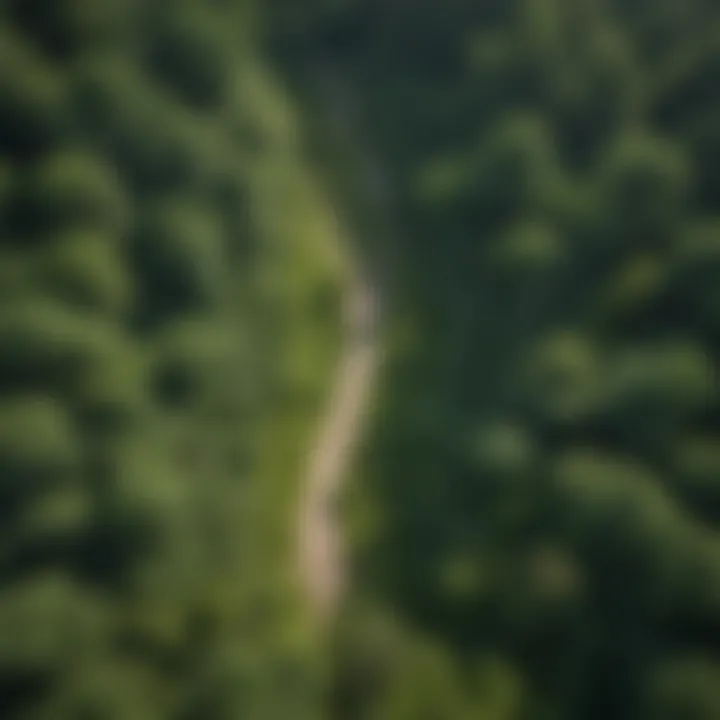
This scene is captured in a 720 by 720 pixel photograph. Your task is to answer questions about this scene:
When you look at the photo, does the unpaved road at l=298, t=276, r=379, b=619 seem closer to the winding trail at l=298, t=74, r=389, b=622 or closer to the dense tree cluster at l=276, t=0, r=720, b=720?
the winding trail at l=298, t=74, r=389, b=622

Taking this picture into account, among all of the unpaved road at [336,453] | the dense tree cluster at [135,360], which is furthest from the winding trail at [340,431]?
the dense tree cluster at [135,360]

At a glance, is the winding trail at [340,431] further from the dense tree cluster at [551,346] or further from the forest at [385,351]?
the dense tree cluster at [551,346]

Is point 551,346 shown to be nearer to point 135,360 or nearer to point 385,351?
point 385,351

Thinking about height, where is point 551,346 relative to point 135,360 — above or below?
below

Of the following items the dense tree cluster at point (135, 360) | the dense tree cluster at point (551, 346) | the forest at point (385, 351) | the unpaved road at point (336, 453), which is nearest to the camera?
the dense tree cluster at point (135, 360)

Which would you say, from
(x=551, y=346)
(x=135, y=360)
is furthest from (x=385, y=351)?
(x=135, y=360)

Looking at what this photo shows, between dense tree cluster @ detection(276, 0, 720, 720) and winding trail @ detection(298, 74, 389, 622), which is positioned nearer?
dense tree cluster @ detection(276, 0, 720, 720)

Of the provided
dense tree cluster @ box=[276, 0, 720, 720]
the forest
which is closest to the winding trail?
the forest
